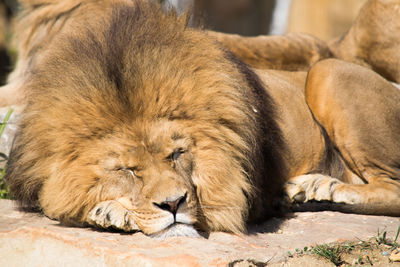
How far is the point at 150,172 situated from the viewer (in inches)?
107

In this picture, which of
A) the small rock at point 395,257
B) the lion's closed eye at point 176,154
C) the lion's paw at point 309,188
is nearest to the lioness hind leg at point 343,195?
the lion's paw at point 309,188

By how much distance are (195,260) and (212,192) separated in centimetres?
54

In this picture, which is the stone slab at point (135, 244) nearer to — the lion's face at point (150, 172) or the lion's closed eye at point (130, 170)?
the lion's face at point (150, 172)

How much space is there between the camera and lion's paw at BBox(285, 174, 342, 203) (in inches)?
144

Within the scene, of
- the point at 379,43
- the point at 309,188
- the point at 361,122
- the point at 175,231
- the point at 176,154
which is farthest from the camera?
the point at 379,43

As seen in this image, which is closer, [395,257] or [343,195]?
[395,257]

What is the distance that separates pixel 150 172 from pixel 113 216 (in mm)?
268

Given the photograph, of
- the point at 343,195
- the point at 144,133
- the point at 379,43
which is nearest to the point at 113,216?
the point at 144,133

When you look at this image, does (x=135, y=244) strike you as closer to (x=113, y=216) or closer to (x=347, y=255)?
(x=113, y=216)


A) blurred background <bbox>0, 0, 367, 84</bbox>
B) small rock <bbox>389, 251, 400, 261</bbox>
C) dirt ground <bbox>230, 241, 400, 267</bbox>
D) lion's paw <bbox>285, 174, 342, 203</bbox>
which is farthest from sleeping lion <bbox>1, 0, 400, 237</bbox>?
blurred background <bbox>0, 0, 367, 84</bbox>

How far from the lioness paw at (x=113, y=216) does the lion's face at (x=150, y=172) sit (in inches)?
1.3

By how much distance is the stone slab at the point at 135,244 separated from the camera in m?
2.45

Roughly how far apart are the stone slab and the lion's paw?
480 mm

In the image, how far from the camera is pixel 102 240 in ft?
8.56
